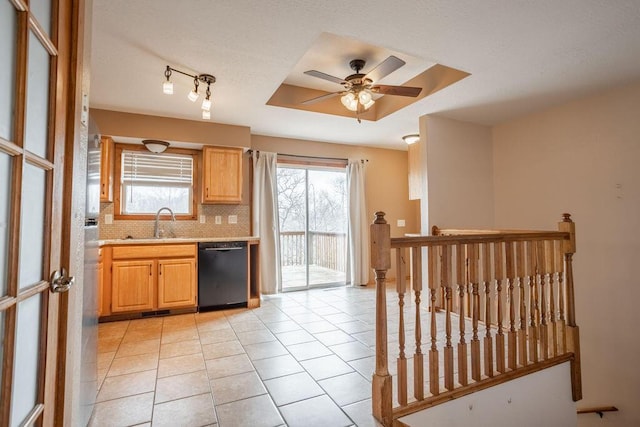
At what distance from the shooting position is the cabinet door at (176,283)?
3.66 m

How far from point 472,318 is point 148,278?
332 cm

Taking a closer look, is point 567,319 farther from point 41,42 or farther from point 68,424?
point 41,42

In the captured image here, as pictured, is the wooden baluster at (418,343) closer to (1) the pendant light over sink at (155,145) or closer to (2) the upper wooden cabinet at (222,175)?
(2) the upper wooden cabinet at (222,175)

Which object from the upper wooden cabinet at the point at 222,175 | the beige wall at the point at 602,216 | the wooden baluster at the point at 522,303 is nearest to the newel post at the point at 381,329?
the wooden baluster at the point at 522,303

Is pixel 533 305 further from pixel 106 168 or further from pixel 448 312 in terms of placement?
pixel 106 168

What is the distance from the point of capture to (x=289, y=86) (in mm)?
3699

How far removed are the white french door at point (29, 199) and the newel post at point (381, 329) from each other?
4.47 ft

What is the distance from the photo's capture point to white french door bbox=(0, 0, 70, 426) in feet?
2.48

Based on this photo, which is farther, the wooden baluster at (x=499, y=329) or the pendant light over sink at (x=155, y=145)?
the pendant light over sink at (x=155, y=145)

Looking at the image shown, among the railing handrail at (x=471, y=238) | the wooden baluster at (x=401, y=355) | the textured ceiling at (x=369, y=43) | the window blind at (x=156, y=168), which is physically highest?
the textured ceiling at (x=369, y=43)

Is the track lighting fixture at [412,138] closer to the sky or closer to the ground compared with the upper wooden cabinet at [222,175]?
closer to the sky

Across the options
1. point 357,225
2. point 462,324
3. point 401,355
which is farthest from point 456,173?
point 401,355

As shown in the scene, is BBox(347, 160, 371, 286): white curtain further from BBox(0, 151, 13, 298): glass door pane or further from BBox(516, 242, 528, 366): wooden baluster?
BBox(0, 151, 13, 298): glass door pane

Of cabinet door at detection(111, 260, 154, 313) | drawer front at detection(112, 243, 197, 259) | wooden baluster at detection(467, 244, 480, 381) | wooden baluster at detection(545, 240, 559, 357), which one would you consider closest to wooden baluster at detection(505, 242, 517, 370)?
wooden baluster at detection(467, 244, 480, 381)
